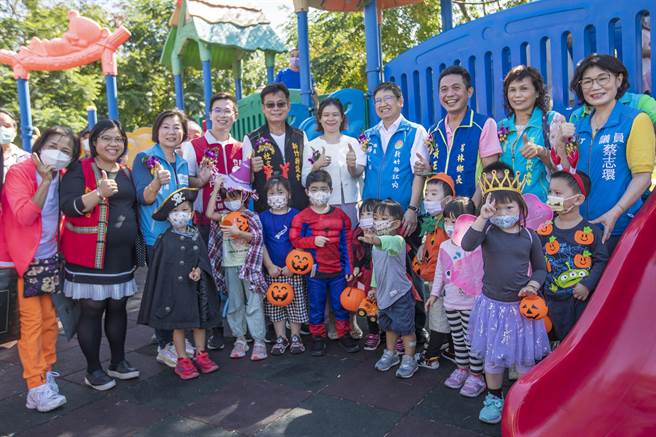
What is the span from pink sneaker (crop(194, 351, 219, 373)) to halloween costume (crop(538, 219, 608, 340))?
7.83 ft

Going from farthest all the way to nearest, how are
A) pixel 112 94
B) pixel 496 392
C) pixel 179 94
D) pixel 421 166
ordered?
pixel 179 94 < pixel 112 94 < pixel 421 166 < pixel 496 392

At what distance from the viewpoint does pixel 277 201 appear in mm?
4266

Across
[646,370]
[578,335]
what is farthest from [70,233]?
[646,370]

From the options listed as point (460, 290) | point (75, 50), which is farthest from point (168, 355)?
point (75, 50)

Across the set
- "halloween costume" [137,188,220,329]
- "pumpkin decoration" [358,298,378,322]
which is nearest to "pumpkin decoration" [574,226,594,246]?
"pumpkin decoration" [358,298,378,322]

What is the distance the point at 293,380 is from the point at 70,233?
181 cm

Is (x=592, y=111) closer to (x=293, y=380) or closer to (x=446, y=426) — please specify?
(x=446, y=426)

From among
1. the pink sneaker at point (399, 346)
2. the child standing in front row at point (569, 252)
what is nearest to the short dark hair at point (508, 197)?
the child standing in front row at point (569, 252)

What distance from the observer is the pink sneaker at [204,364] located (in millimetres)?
4047

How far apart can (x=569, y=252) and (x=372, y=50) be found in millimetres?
3311

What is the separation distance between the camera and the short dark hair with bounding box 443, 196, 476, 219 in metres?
3.46

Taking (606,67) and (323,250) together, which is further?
(323,250)

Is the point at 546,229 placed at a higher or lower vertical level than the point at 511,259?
A: higher

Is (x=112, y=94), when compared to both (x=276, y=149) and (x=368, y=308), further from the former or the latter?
(x=368, y=308)
